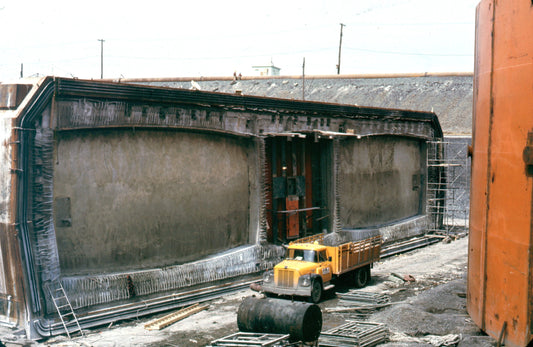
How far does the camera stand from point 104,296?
15992 mm

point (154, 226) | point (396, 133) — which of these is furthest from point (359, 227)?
point (154, 226)

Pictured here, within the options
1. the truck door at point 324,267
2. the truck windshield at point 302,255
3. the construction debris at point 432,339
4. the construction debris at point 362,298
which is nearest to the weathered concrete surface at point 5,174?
the truck windshield at point 302,255

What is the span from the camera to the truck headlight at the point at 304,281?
17.1 m

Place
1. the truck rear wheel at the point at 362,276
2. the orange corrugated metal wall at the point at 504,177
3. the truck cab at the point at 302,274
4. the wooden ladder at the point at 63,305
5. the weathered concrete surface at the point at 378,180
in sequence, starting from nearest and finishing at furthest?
the orange corrugated metal wall at the point at 504,177
the wooden ladder at the point at 63,305
the truck cab at the point at 302,274
the truck rear wheel at the point at 362,276
the weathered concrete surface at the point at 378,180

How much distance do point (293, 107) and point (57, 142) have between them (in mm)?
9804

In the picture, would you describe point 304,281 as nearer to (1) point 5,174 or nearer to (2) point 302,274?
(2) point 302,274

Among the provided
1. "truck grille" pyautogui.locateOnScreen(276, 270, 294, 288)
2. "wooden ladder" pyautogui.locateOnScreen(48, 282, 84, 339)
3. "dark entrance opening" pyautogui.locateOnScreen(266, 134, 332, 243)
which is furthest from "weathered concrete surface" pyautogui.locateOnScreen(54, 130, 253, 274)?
"truck grille" pyautogui.locateOnScreen(276, 270, 294, 288)

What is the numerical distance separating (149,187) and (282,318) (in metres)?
6.67

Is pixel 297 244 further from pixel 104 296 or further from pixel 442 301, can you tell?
pixel 104 296

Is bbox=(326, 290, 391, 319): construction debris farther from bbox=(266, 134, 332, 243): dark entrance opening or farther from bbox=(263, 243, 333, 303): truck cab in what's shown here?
bbox=(266, 134, 332, 243): dark entrance opening

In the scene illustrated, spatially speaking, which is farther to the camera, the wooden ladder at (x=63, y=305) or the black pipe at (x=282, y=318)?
the wooden ladder at (x=63, y=305)

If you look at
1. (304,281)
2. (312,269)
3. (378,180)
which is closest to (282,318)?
(304,281)

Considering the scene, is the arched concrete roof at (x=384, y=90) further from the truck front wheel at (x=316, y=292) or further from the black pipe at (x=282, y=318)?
the black pipe at (x=282, y=318)

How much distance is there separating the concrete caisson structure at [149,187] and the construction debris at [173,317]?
852 mm
